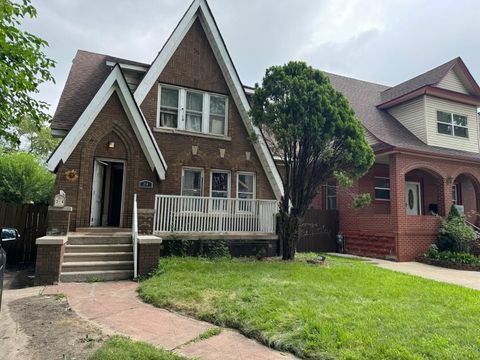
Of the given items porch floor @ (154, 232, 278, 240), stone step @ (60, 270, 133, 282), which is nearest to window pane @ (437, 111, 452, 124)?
porch floor @ (154, 232, 278, 240)

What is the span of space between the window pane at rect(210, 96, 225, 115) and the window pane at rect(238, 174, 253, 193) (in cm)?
261

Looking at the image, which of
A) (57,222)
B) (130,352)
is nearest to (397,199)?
(57,222)

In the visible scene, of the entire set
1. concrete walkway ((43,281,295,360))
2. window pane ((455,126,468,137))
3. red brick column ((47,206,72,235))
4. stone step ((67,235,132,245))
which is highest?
window pane ((455,126,468,137))

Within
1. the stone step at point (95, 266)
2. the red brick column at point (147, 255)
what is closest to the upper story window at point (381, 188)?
the red brick column at point (147, 255)

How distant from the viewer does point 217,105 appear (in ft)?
43.3

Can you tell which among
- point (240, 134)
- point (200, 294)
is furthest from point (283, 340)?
point (240, 134)

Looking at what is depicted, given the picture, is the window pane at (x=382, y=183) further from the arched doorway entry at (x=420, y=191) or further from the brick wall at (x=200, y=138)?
the brick wall at (x=200, y=138)

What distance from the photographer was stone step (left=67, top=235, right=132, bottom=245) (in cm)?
871

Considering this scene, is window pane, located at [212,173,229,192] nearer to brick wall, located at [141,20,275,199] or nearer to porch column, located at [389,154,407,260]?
brick wall, located at [141,20,275,199]

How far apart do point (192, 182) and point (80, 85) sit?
572 cm

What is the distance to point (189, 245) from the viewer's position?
1040 cm

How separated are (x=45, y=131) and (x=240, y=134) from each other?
81.6 feet

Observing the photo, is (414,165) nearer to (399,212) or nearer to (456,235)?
(399,212)

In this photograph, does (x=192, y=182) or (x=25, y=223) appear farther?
(x=192, y=182)
